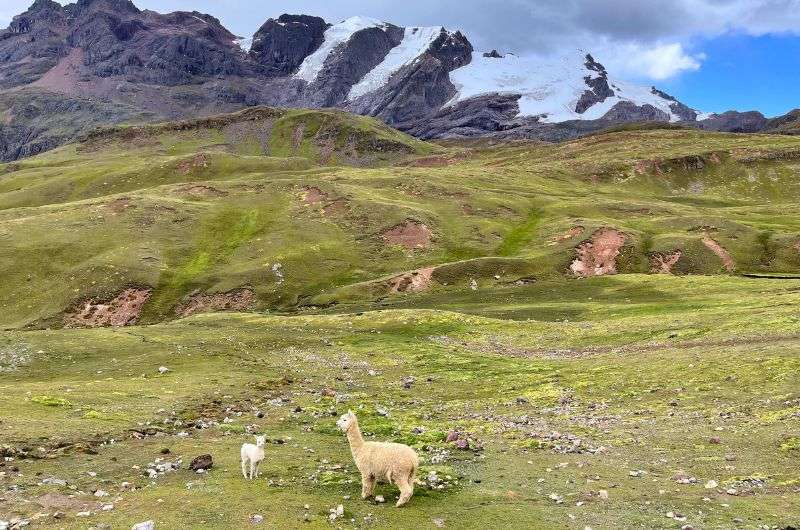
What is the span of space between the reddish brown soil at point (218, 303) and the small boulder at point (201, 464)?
78.9 m

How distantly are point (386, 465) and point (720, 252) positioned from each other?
111900 millimetres

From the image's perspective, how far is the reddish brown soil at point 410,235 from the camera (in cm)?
12306

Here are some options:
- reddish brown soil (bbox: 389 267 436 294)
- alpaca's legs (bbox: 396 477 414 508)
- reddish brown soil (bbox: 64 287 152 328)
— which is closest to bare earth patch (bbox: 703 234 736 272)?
reddish brown soil (bbox: 389 267 436 294)

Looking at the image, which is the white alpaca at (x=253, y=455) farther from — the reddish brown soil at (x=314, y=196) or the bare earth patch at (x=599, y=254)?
the reddish brown soil at (x=314, y=196)

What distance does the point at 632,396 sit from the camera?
31250 millimetres

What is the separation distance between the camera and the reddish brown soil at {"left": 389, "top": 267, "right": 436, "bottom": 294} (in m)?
98.6

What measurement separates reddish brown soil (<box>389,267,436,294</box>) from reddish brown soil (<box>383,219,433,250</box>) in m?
19.5

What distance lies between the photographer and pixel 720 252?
365 feet

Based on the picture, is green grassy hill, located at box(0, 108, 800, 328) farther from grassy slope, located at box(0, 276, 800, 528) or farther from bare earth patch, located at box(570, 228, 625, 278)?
grassy slope, located at box(0, 276, 800, 528)

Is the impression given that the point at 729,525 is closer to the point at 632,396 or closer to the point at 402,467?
the point at 402,467

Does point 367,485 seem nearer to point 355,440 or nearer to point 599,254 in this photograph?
point 355,440

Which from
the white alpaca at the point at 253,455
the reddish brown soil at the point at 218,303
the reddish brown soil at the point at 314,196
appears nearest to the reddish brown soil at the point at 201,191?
the reddish brown soil at the point at 314,196

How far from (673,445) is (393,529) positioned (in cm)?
1237

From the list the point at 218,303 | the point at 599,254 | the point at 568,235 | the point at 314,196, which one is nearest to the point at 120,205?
the point at 314,196
